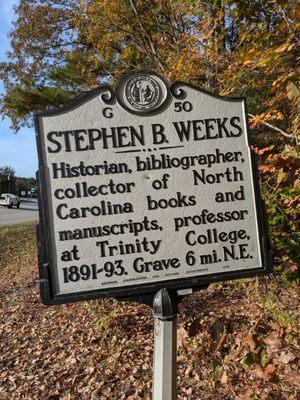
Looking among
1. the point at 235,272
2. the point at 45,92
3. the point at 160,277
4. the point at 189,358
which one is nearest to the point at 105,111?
the point at 160,277

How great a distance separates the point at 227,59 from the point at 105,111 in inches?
204

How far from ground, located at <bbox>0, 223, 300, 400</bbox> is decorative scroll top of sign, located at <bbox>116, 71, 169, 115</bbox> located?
1.36 metres

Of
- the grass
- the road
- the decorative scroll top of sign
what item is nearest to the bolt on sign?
the decorative scroll top of sign

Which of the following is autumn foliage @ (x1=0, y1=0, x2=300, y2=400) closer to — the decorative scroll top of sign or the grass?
the decorative scroll top of sign

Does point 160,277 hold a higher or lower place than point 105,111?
lower

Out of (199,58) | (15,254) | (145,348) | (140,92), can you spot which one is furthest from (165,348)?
(15,254)

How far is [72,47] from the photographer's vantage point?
15508 millimetres

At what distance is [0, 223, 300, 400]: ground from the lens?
11.7ft

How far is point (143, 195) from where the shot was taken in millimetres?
2330

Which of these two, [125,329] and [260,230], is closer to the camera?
[260,230]

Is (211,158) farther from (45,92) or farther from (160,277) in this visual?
(45,92)

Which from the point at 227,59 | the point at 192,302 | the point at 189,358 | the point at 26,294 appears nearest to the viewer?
the point at 189,358

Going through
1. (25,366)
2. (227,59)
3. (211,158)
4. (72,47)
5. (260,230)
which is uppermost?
(72,47)

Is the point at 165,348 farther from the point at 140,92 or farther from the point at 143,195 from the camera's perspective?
the point at 140,92
